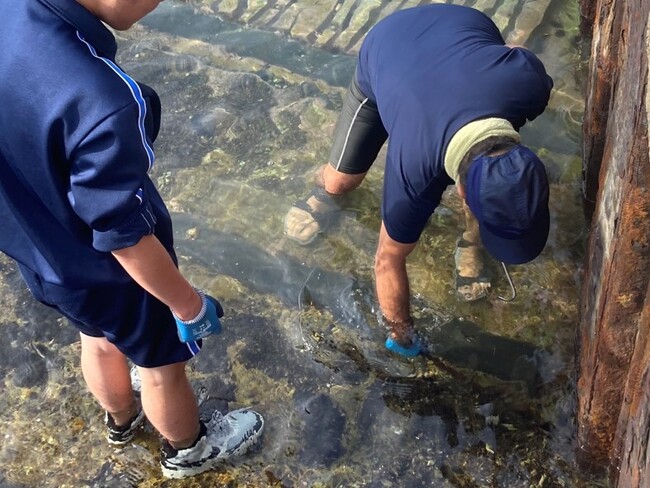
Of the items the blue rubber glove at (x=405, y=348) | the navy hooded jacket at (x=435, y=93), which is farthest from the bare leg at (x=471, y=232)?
the navy hooded jacket at (x=435, y=93)

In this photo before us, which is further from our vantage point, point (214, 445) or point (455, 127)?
point (214, 445)

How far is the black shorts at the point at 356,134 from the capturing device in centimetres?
321

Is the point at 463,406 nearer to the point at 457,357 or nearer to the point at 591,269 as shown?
the point at 457,357

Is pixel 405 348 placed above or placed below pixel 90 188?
below

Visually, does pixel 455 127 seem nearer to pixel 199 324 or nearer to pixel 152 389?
pixel 199 324

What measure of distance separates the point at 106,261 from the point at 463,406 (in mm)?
1758

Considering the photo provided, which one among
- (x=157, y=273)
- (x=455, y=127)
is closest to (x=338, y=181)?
(x=455, y=127)

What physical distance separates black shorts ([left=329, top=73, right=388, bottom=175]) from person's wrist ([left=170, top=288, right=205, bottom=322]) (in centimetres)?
149

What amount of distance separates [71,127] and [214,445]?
1.60 m

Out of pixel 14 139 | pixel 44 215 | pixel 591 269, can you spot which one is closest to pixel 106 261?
pixel 44 215

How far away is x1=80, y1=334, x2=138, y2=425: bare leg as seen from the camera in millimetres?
2445

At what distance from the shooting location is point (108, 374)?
254cm

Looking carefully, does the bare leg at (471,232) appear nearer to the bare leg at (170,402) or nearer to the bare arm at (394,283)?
the bare arm at (394,283)

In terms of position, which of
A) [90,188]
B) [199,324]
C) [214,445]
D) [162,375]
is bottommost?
[214,445]
